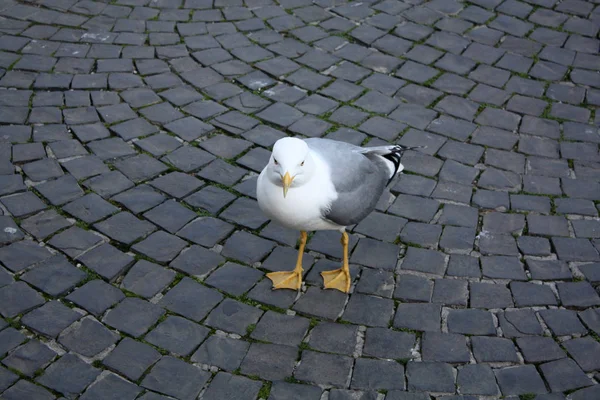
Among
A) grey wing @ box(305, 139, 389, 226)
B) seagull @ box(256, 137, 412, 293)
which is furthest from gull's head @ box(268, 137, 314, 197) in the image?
grey wing @ box(305, 139, 389, 226)

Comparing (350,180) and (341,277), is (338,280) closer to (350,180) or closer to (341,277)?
(341,277)

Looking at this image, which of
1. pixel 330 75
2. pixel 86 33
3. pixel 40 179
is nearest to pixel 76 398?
pixel 40 179

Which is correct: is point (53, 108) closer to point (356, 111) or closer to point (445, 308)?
point (356, 111)

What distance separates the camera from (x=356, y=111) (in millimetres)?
6055

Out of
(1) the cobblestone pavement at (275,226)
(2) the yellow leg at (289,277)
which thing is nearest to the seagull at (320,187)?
(2) the yellow leg at (289,277)

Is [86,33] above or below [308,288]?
above

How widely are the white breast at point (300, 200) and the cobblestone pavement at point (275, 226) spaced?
0.62 meters

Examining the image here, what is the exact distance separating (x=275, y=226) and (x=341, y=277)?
0.72 metres

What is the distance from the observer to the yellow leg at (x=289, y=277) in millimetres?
4488

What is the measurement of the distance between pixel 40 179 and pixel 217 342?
2.08 meters

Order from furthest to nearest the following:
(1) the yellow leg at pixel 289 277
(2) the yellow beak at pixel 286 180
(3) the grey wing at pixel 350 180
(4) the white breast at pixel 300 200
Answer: (1) the yellow leg at pixel 289 277
(3) the grey wing at pixel 350 180
(4) the white breast at pixel 300 200
(2) the yellow beak at pixel 286 180

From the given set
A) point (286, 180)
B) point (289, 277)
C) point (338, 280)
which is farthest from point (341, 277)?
point (286, 180)

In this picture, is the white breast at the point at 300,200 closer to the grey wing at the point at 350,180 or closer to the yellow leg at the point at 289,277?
the grey wing at the point at 350,180

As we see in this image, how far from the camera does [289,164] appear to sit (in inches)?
153
